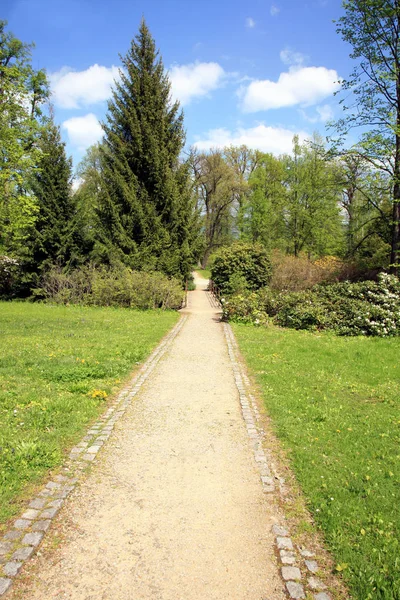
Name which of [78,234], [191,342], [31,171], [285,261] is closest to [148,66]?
[31,171]

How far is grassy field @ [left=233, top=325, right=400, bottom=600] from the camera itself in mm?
3113

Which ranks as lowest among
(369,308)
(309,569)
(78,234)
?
(309,569)

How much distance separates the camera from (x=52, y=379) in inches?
288

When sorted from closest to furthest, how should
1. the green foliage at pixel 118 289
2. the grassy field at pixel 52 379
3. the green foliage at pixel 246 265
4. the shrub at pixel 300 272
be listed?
the grassy field at pixel 52 379, the green foliage at pixel 118 289, the shrub at pixel 300 272, the green foliage at pixel 246 265

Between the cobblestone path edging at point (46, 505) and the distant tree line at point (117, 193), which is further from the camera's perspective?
the distant tree line at point (117, 193)

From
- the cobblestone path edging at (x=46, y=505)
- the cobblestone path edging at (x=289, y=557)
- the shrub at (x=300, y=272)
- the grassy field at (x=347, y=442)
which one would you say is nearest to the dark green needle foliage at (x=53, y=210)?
the shrub at (x=300, y=272)

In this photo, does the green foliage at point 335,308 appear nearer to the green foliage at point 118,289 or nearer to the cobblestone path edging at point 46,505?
the green foliage at point 118,289

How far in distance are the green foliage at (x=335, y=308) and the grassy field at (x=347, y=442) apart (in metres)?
2.66

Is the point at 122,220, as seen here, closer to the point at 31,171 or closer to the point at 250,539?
the point at 31,171

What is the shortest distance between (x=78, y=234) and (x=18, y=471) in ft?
69.9

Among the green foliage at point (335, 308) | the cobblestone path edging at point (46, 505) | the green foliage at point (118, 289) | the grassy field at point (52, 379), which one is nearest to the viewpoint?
the cobblestone path edging at point (46, 505)

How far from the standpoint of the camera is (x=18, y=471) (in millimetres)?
4137

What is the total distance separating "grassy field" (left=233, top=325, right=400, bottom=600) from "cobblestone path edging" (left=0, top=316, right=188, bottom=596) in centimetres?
245

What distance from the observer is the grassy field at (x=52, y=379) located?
4348 millimetres
